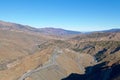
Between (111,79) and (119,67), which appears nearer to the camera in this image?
(111,79)

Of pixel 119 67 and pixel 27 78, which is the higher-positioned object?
pixel 119 67

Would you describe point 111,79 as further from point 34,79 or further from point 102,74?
point 34,79

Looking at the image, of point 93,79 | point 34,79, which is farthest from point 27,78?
point 93,79

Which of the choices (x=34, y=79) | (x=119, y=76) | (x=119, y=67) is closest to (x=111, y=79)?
(x=119, y=76)

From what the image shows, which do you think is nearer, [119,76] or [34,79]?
[119,76]

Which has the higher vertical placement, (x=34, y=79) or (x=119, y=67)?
(x=119, y=67)

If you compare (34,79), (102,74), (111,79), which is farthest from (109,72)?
(34,79)

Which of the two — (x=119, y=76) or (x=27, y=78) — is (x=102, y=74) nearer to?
(x=119, y=76)
